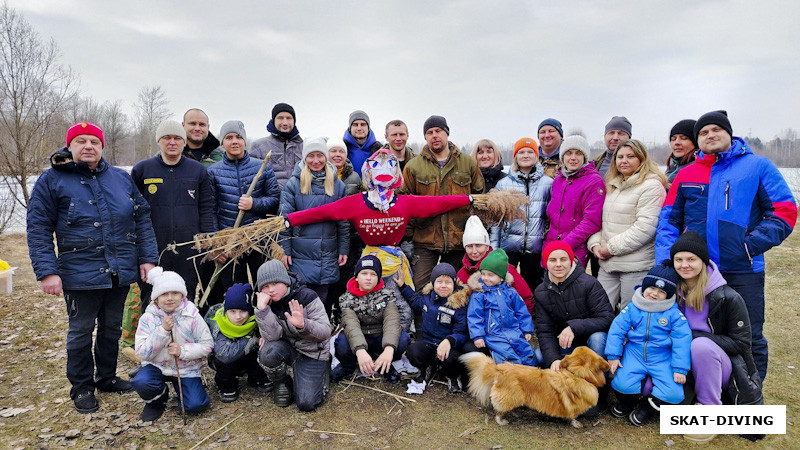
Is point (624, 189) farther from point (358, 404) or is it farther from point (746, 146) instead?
point (358, 404)

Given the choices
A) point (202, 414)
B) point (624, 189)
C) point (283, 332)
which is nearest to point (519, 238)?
point (624, 189)

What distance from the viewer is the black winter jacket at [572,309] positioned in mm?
4105

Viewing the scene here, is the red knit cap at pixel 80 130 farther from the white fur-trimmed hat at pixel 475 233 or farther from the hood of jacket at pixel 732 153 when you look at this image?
the hood of jacket at pixel 732 153

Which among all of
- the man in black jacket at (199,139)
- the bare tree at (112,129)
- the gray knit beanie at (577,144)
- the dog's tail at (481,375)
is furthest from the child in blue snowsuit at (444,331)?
the bare tree at (112,129)

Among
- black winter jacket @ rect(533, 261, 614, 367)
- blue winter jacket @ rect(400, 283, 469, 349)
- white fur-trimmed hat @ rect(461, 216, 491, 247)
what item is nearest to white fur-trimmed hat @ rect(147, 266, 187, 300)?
blue winter jacket @ rect(400, 283, 469, 349)

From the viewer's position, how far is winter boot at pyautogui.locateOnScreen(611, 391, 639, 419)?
381cm

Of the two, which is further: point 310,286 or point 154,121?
point 154,121

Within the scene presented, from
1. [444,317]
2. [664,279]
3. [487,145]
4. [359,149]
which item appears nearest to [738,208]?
[664,279]

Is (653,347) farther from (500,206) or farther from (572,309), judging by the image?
(500,206)

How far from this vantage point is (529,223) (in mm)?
5039

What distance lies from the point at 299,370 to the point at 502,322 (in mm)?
1989

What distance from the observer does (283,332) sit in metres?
4.16

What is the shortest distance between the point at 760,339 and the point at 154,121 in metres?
43.6

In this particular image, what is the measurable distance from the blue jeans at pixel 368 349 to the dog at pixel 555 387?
41.3 inches
